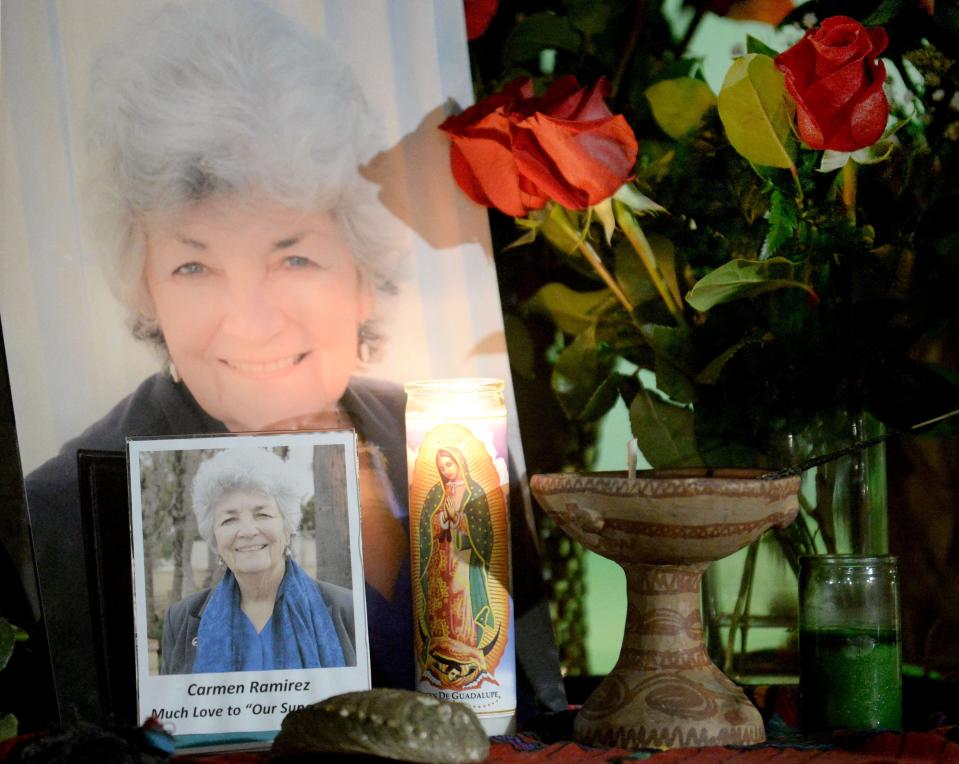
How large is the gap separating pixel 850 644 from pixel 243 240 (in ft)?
1.73

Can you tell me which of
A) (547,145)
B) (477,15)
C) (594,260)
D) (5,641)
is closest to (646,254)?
(594,260)

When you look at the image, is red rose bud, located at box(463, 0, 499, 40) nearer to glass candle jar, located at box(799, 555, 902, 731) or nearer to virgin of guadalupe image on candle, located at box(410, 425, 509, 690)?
virgin of guadalupe image on candle, located at box(410, 425, 509, 690)

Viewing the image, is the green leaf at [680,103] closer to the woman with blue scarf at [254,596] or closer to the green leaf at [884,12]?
the green leaf at [884,12]

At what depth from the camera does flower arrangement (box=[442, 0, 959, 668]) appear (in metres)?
0.79

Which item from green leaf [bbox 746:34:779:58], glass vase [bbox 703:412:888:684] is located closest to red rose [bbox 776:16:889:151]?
green leaf [bbox 746:34:779:58]

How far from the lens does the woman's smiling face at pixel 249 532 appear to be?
74 centimetres

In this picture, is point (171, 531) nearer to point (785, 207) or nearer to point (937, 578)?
point (785, 207)

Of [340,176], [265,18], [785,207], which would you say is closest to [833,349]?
[785,207]

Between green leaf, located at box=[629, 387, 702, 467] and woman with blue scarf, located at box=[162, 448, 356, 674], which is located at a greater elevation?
green leaf, located at box=[629, 387, 702, 467]

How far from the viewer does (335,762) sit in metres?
0.61

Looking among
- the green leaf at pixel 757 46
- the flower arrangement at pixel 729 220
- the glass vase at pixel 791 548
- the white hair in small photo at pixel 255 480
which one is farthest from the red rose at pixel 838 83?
the white hair in small photo at pixel 255 480

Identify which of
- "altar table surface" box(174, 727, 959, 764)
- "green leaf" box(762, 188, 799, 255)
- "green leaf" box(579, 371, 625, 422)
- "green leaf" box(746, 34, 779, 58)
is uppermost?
"green leaf" box(746, 34, 779, 58)

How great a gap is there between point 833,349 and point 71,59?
61 centimetres

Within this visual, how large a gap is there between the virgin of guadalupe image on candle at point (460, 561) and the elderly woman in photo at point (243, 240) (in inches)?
3.8
